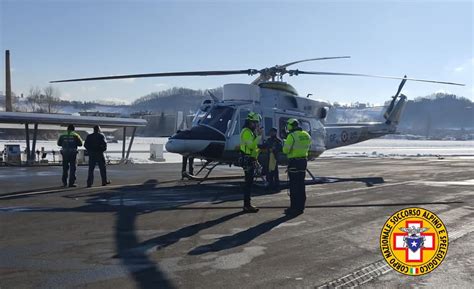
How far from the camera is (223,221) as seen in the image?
779cm

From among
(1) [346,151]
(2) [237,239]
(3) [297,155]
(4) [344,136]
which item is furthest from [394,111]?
(1) [346,151]

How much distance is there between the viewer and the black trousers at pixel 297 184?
8.82m

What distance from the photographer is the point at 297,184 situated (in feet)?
29.4

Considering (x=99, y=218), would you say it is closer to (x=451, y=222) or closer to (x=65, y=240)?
(x=65, y=240)

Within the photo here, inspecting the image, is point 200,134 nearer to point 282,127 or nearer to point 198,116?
point 198,116

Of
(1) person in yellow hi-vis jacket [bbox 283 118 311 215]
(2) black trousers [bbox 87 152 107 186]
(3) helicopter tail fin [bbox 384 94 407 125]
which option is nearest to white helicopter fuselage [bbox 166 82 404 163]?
(2) black trousers [bbox 87 152 107 186]

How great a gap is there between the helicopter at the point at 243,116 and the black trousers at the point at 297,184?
14.7 feet

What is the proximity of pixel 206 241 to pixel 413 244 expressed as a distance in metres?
2.82

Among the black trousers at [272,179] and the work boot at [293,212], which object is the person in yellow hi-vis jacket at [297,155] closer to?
the work boot at [293,212]

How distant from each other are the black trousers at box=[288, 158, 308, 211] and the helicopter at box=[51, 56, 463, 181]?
14.7 feet

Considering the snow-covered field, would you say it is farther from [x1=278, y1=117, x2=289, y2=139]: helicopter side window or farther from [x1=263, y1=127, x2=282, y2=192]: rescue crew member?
[x1=263, y1=127, x2=282, y2=192]: rescue crew member

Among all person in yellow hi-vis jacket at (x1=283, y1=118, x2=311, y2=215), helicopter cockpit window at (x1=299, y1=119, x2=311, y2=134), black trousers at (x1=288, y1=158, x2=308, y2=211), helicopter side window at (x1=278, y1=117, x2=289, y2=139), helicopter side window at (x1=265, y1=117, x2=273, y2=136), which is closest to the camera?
black trousers at (x1=288, y1=158, x2=308, y2=211)

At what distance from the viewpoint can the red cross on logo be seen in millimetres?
4812

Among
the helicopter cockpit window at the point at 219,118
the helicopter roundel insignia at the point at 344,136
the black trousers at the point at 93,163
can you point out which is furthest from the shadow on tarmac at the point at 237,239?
the helicopter roundel insignia at the point at 344,136
